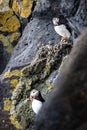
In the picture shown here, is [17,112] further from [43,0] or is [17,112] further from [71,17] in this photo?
[43,0]

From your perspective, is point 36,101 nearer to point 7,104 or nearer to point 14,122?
point 14,122

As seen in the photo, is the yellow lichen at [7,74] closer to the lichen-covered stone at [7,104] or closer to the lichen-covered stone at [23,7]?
the lichen-covered stone at [7,104]

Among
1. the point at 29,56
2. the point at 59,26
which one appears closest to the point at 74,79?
the point at 59,26

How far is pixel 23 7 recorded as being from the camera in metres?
17.7

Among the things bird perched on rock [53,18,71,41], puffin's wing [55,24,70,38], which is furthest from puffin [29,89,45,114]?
puffin's wing [55,24,70,38]

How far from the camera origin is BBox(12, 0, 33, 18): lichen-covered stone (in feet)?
57.7

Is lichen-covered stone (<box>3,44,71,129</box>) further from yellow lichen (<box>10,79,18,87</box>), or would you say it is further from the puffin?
yellow lichen (<box>10,79,18,87</box>)

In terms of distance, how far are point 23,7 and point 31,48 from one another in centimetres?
240

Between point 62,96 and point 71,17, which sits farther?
point 71,17

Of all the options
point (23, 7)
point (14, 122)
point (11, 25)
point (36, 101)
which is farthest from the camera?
point (11, 25)

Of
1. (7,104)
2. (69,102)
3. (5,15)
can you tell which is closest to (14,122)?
(7,104)

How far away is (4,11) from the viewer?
1938 cm

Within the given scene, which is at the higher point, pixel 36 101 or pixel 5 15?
pixel 5 15

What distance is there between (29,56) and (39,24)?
5.57 ft
